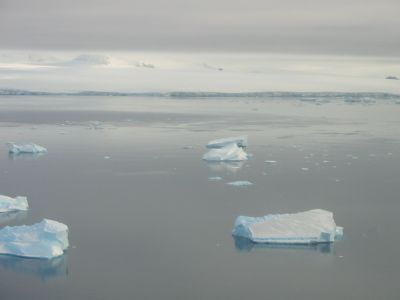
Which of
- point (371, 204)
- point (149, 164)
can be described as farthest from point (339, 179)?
point (149, 164)

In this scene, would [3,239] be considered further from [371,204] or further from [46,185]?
[371,204]

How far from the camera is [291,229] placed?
20.5 feet

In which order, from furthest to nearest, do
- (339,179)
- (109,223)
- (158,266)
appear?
(339,179) < (109,223) < (158,266)

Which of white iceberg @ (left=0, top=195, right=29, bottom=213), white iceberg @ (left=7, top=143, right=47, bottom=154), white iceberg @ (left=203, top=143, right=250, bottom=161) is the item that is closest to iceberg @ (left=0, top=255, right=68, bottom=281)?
white iceberg @ (left=0, top=195, right=29, bottom=213)

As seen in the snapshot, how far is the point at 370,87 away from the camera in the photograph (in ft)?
115

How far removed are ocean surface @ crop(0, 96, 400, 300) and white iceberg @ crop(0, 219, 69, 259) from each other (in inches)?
5.0

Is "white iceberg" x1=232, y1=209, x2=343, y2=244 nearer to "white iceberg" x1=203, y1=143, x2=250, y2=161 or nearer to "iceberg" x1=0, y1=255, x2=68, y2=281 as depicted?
"iceberg" x1=0, y1=255, x2=68, y2=281

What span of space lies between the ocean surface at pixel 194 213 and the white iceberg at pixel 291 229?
0.38 feet

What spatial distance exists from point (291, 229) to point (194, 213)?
1412 millimetres

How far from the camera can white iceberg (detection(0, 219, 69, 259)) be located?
5.71 meters

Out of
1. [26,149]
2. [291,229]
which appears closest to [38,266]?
[291,229]

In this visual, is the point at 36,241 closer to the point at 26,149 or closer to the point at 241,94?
the point at 26,149

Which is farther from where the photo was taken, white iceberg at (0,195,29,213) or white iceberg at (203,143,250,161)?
white iceberg at (203,143,250,161)

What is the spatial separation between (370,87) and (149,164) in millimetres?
26668
